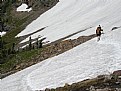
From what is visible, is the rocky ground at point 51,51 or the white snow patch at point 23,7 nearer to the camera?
the rocky ground at point 51,51

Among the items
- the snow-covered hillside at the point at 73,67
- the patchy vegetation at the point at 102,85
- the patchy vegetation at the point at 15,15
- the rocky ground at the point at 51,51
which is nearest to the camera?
the patchy vegetation at the point at 102,85

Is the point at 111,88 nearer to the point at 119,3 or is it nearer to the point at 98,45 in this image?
the point at 98,45

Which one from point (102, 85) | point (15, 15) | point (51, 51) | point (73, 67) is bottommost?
point (102, 85)

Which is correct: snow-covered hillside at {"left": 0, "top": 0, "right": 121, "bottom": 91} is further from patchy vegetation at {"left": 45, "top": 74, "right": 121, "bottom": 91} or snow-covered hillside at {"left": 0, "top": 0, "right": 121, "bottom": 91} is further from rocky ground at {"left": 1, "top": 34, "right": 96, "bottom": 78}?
rocky ground at {"left": 1, "top": 34, "right": 96, "bottom": 78}

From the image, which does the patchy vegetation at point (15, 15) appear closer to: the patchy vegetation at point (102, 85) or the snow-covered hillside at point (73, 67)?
the snow-covered hillside at point (73, 67)

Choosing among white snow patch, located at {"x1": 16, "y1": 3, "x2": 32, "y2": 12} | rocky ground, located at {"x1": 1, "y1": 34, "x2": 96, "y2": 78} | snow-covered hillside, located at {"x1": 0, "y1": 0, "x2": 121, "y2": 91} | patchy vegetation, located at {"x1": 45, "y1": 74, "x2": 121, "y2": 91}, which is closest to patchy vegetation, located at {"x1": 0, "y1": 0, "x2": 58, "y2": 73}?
white snow patch, located at {"x1": 16, "y1": 3, "x2": 32, "y2": 12}

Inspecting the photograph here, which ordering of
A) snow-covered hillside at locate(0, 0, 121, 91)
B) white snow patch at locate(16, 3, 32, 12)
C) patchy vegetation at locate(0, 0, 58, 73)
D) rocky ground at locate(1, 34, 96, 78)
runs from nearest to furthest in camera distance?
snow-covered hillside at locate(0, 0, 121, 91)
rocky ground at locate(1, 34, 96, 78)
patchy vegetation at locate(0, 0, 58, 73)
white snow patch at locate(16, 3, 32, 12)

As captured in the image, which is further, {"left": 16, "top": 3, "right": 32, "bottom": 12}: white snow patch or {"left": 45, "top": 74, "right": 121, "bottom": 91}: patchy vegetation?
{"left": 16, "top": 3, "right": 32, "bottom": 12}: white snow patch

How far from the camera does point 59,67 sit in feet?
126

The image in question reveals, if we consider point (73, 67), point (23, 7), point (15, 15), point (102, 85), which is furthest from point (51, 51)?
point (23, 7)

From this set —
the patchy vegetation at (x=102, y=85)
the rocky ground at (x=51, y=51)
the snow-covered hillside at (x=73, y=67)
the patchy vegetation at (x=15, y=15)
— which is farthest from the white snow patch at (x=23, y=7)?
the patchy vegetation at (x=102, y=85)

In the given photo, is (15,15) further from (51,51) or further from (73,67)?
(73,67)

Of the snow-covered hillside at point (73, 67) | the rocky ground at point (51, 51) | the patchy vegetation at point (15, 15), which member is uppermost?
the patchy vegetation at point (15, 15)

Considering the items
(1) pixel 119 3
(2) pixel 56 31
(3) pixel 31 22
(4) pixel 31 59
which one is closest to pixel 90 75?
(4) pixel 31 59
